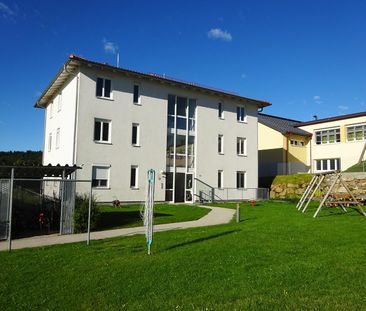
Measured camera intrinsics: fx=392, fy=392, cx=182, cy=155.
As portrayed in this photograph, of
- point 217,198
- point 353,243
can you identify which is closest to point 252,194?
point 217,198

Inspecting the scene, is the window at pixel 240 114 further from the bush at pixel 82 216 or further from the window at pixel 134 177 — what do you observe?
the bush at pixel 82 216

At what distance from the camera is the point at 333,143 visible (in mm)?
40938

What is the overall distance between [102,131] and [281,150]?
70.2ft

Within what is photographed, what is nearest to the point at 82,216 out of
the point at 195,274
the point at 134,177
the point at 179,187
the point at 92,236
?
the point at 92,236

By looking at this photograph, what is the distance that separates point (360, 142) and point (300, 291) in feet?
118

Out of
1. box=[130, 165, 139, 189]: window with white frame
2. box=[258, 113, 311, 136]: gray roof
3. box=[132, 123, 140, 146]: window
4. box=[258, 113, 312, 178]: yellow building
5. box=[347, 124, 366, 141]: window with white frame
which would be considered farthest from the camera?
box=[258, 113, 311, 136]: gray roof

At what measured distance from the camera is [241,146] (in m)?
34.1

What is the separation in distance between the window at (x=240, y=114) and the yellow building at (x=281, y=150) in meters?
7.47

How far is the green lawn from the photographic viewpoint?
5785mm

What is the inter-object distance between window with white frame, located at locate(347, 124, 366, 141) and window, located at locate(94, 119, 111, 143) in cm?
2560

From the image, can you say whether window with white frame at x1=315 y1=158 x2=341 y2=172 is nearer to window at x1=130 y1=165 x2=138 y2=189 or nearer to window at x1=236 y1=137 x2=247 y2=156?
window at x1=236 y1=137 x2=247 y2=156

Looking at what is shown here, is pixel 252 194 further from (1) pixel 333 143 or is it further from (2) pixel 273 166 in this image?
(1) pixel 333 143

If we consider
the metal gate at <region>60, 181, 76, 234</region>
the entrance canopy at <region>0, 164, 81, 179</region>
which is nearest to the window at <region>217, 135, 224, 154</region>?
the entrance canopy at <region>0, 164, 81, 179</region>

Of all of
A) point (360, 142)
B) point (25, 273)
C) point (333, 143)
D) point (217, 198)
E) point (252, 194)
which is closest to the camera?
point (25, 273)
